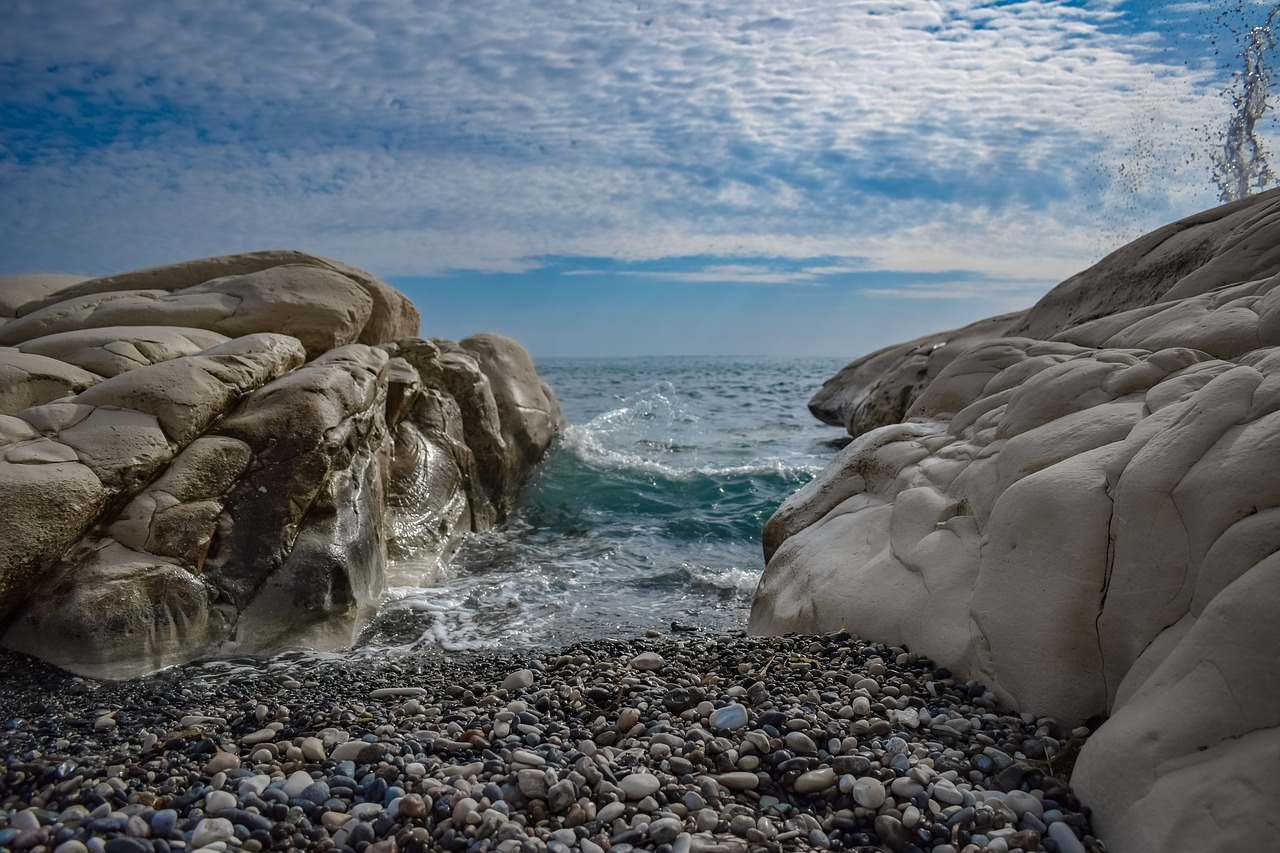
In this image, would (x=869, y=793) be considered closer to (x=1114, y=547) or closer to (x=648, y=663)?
(x=1114, y=547)

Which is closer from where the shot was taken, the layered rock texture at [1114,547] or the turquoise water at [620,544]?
the layered rock texture at [1114,547]

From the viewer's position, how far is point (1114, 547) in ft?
10.6

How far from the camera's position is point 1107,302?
7.91 meters

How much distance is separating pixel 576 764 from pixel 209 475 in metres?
4.08

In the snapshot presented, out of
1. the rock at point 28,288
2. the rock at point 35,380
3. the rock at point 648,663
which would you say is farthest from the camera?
the rock at point 28,288

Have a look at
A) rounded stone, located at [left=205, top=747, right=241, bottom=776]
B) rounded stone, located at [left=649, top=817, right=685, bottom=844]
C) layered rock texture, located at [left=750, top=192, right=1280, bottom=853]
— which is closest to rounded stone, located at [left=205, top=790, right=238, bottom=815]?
rounded stone, located at [left=205, top=747, right=241, bottom=776]

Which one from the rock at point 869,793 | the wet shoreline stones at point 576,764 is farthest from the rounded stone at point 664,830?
the rock at point 869,793

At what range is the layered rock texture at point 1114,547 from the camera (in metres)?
2.49

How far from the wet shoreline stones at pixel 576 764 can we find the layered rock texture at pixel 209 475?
838 mm

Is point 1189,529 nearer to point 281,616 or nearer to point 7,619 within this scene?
point 281,616

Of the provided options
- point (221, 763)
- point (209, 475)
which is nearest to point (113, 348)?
point (209, 475)

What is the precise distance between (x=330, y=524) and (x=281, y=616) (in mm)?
847

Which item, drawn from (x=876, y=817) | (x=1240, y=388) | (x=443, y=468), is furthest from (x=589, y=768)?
Answer: (x=443, y=468)

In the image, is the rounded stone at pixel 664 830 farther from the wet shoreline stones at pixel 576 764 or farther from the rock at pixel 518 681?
the rock at pixel 518 681
